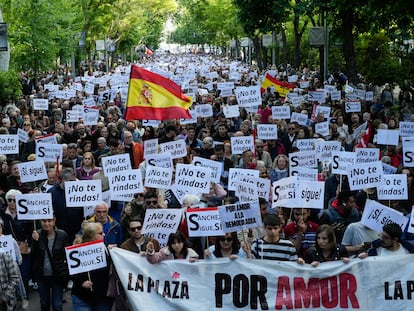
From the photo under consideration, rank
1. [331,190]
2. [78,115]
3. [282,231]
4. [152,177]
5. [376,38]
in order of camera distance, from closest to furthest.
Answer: [282,231]
[152,177]
[331,190]
[78,115]
[376,38]

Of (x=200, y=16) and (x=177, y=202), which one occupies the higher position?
(x=200, y=16)

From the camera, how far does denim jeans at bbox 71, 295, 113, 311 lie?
8820 mm

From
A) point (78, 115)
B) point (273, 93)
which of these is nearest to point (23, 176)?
point (78, 115)

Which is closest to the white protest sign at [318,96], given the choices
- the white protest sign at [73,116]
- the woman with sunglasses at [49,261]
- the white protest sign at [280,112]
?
the white protest sign at [280,112]

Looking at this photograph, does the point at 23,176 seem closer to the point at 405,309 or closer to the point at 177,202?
the point at 177,202

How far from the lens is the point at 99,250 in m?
8.63

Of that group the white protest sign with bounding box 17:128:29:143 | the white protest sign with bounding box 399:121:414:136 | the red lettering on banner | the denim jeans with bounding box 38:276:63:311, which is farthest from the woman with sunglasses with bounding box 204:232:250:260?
the white protest sign with bounding box 17:128:29:143

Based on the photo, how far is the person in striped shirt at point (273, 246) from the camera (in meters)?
8.65

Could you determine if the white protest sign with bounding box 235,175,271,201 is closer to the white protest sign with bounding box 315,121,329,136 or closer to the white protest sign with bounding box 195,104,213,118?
the white protest sign with bounding box 315,121,329,136

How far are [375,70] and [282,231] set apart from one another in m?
24.3

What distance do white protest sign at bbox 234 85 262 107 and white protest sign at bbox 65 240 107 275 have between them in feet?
39.0

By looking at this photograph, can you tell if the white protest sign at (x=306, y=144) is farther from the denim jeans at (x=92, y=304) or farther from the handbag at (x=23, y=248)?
the denim jeans at (x=92, y=304)

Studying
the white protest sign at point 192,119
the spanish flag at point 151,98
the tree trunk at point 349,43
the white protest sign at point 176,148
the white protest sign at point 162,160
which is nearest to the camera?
the white protest sign at point 162,160

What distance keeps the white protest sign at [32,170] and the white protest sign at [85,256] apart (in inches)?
187
